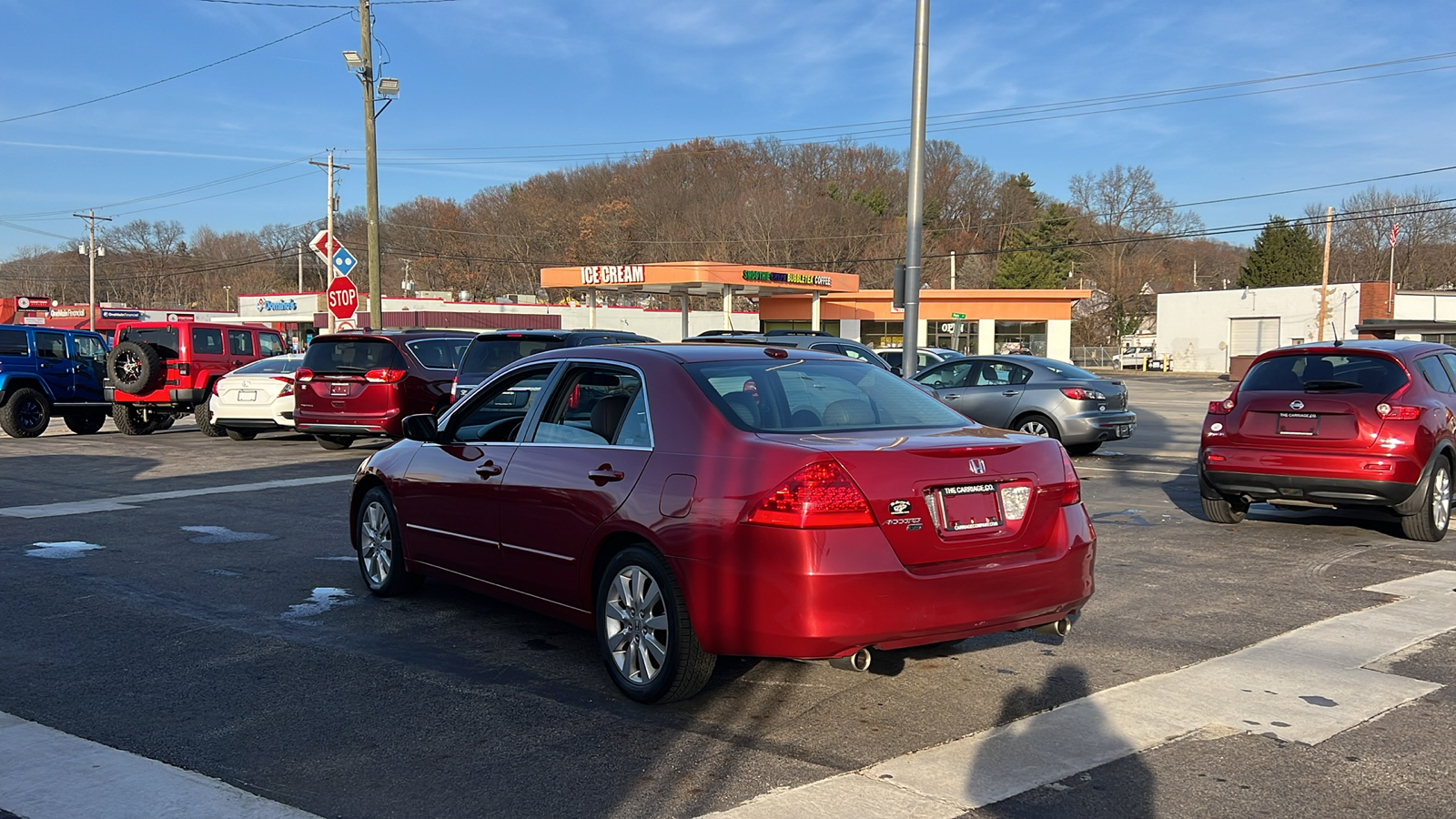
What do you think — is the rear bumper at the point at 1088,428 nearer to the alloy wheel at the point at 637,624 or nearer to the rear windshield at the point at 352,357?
the rear windshield at the point at 352,357

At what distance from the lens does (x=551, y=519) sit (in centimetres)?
550

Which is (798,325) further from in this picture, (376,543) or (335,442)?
(376,543)

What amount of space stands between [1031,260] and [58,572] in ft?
271

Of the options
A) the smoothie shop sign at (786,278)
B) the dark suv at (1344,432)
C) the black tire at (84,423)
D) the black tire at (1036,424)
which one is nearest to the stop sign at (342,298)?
the black tire at (84,423)

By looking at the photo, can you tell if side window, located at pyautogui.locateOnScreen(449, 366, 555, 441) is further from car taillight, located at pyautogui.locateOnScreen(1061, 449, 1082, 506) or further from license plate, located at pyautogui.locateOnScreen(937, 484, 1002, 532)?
car taillight, located at pyautogui.locateOnScreen(1061, 449, 1082, 506)

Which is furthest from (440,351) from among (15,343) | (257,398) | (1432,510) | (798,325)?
(798,325)

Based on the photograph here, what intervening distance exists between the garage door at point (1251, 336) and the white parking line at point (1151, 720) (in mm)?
60468

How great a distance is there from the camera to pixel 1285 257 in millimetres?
81875

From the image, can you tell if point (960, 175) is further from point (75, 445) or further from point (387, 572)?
point (387, 572)

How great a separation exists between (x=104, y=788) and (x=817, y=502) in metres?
2.73

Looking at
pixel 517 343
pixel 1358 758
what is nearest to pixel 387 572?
pixel 1358 758

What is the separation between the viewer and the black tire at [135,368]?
19109 millimetres

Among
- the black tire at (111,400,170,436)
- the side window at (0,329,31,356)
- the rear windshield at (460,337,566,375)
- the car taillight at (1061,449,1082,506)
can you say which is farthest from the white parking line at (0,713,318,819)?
the side window at (0,329,31,356)

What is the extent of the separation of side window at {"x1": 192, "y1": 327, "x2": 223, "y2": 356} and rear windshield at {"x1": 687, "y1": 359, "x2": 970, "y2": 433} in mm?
17180
